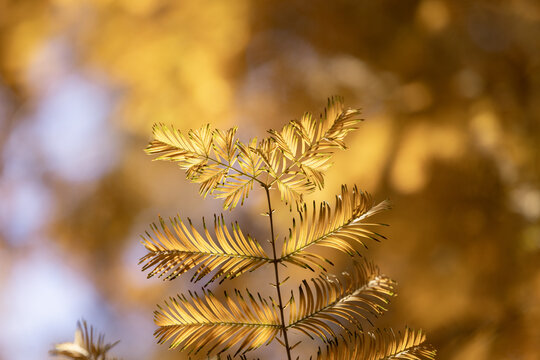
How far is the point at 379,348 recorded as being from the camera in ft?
1.99

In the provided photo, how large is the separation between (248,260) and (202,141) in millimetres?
142

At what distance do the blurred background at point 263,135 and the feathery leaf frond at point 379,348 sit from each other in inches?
31.0

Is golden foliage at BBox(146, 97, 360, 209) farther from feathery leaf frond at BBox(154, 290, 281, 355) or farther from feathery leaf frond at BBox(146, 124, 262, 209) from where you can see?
feathery leaf frond at BBox(154, 290, 281, 355)

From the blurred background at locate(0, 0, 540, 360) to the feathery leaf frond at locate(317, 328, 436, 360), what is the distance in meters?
0.79

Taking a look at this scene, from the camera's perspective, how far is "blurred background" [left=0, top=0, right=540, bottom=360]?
142cm

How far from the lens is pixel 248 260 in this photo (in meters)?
0.58

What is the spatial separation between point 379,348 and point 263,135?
2.93ft

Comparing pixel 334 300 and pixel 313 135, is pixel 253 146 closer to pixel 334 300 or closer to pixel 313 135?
pixel 313 135

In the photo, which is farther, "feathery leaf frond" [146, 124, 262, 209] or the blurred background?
the blurred background

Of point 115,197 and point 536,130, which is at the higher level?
point 536,130

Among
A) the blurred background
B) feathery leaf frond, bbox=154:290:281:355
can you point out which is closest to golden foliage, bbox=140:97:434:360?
feathery leaf frond, bbox=154:290:281:355

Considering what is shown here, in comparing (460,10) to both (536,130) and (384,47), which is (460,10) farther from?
(536,130)

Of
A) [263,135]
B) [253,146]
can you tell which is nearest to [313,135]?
[253,146]

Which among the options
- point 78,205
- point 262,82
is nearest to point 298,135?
point 262,82
